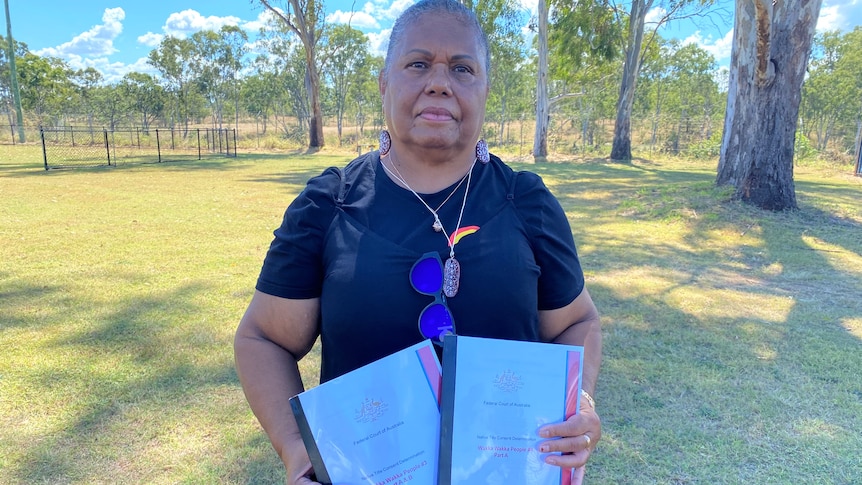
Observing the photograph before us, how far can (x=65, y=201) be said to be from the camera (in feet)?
32.3

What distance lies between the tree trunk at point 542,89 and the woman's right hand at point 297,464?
23.6 metres

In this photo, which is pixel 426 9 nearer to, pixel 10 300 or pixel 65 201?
pixel 10 300

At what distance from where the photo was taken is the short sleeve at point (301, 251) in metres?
1.26

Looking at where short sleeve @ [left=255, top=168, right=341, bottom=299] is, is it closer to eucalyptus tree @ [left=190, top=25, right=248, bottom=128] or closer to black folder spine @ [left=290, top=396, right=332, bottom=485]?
black folder spine @ [left=290, top=396, right=332, bottom=485]

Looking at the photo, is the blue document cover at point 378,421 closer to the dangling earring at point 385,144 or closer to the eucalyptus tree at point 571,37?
the dangling earring at point 385,144

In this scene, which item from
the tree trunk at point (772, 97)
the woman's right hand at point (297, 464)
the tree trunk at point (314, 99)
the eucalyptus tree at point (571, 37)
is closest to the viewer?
the woman's right hand at point (297, 464)

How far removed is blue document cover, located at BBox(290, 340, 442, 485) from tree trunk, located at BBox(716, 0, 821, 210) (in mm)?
8558

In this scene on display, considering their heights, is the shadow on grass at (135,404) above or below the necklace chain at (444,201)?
below

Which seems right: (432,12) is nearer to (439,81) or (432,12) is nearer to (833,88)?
(439,81)

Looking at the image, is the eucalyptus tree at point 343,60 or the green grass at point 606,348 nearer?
the green grass at point 606,348

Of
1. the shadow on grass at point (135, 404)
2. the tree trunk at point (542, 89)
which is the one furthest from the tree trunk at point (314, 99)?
the shadow on grass at point (135, 404)

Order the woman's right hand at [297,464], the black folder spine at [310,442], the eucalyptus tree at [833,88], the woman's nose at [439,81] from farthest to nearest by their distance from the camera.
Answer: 1. the eucalyptus tree at [833,88]
2. the woman's nose at [439,81]
3. the woman's right hand at [297,464]
4. the black folder spine at [310,442]

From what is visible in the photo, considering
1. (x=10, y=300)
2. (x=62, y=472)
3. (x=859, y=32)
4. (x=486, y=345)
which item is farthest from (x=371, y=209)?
(x=859, y=32)

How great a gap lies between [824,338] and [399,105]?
4.19 metres
